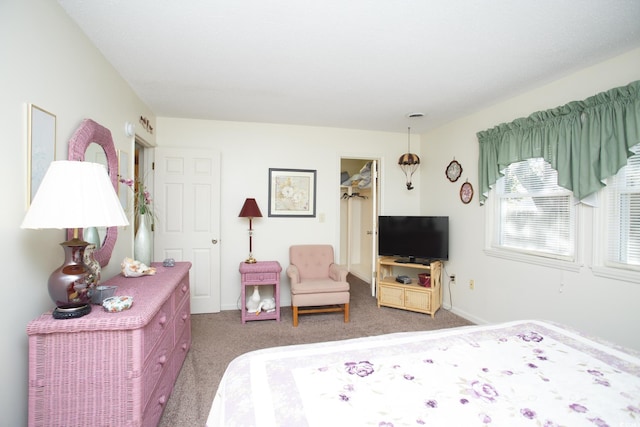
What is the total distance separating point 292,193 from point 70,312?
9.37ft

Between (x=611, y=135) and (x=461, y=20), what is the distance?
1.45m

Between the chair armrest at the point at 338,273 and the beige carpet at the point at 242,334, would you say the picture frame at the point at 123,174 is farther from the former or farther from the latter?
the chair armrest at the point at 338,273

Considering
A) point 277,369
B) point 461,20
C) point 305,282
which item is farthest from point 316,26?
point 305,282

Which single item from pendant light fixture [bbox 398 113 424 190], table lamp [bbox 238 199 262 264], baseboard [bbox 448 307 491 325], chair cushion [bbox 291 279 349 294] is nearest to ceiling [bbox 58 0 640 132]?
pendant light fixture [bbox 398 113 424 190]

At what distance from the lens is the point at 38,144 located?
1.42 metres

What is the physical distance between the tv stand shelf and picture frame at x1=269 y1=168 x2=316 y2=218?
1.24 m

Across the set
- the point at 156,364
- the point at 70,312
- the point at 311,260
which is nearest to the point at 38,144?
the point at 70,312

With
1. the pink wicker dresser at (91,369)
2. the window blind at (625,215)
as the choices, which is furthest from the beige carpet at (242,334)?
the window blind at (625,215)

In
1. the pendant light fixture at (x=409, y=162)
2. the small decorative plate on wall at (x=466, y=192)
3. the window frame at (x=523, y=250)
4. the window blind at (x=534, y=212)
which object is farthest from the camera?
the pendant light fixture at (x=409, y=162)

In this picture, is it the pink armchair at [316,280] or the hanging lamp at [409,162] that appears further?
the hanging lamp at [409,162]

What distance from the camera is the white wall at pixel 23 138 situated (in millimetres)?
1229

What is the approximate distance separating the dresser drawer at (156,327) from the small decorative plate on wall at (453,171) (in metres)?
3.40

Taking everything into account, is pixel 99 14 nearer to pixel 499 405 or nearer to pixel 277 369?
pixel 277 369

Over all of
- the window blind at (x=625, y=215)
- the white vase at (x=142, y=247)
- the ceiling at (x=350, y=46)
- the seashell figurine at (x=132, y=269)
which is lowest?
the seashell figurine at (x=132, y=269)
